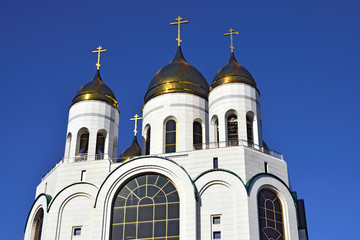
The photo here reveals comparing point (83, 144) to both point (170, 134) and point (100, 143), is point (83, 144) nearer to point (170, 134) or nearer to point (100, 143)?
point (100, 143)

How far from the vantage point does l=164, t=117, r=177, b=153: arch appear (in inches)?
1276

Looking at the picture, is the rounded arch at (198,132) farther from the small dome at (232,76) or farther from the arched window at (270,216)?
the arched window at (270,216)

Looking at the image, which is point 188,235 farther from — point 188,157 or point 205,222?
point 188,157

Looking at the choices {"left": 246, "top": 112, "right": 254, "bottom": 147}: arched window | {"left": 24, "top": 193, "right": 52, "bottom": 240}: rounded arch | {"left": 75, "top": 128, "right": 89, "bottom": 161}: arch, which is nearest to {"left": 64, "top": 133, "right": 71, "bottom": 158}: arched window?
{"left": 75, "top": 128, "right": 89, "bottom": 161}: arch

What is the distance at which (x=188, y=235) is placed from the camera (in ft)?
87.6

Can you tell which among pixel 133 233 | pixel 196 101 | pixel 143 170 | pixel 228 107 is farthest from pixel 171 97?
pixel 133 233

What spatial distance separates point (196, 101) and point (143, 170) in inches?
258

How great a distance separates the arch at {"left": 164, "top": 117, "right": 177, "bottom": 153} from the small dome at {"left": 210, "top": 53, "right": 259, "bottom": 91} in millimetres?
3021

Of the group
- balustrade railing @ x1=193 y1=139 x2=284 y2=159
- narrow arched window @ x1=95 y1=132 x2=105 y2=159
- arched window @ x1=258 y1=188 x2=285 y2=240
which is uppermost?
narrow arched window @ x1=95 y1=132 x2=105 y2=159

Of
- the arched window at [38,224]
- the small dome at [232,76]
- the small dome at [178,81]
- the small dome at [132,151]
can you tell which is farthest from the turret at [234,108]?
the arched window at [38,224]

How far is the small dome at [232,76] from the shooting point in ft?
105

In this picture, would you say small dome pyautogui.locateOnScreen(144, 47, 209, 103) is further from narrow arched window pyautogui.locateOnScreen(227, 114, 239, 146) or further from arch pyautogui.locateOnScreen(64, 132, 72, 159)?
arch pyautogui.locateOnScreen(64, 132, 72, 159)

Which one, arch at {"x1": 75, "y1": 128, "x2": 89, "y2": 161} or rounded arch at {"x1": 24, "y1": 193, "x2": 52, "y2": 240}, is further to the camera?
arch at {"x1": 75, "y1": 128, "x2": 89, "y2": 161}

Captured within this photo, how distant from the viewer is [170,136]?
1291 inches
